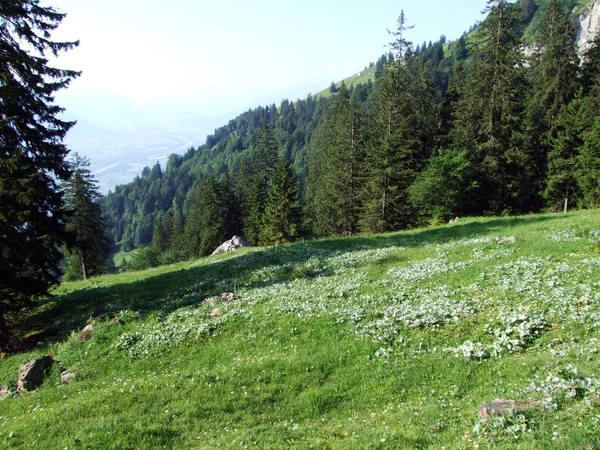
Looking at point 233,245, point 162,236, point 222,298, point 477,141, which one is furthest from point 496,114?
point 162,236

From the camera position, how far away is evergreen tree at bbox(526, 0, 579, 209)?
52250 millimetres

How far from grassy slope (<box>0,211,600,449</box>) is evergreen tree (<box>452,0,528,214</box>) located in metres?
22.6

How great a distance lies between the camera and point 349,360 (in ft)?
42.1

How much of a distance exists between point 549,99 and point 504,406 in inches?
2452

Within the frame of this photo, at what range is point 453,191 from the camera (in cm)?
3959

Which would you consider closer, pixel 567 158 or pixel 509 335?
pixel 509 335

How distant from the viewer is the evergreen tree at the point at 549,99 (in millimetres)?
52250

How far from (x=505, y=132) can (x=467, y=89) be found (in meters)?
9.09

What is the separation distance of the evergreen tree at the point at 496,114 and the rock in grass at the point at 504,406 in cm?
4070

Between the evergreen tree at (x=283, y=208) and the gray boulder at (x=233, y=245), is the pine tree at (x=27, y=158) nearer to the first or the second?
the gray boulder at (x=233, y=245)

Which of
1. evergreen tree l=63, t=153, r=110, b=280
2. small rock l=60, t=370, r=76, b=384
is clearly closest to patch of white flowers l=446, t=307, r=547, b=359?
small rock l=60, t=370, r=76, b=384

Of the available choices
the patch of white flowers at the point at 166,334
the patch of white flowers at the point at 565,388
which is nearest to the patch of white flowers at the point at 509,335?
the patch of white flowers at the point at 565,388

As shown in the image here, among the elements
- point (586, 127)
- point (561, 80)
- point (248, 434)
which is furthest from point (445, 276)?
point (561, 80)

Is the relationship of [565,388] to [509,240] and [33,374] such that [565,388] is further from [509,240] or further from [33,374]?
[33,374]
